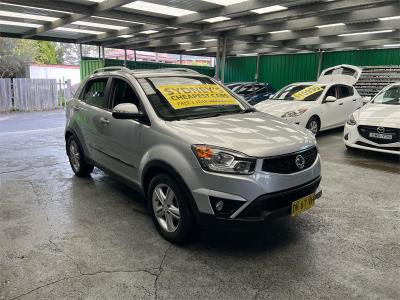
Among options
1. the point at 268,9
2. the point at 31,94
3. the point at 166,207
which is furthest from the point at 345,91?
the point at 31,94

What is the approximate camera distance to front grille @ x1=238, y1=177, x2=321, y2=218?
255cm

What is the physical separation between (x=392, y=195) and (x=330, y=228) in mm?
1517

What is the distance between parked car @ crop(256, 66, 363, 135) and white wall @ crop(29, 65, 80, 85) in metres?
18.2

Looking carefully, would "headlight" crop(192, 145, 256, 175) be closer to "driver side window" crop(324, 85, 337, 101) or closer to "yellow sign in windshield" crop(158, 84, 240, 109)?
"yellow sign in windshield" crop(158, 84, 240, 109)

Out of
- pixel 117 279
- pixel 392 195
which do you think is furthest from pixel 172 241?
pixel 392 195

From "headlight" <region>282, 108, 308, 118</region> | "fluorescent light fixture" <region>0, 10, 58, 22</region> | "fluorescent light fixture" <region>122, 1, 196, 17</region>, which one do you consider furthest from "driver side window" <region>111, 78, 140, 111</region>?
"fluorescent light fixture" <region>0, 10, 58, 22</region>

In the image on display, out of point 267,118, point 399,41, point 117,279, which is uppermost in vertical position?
point 399,41

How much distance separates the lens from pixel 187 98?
3.45 meters

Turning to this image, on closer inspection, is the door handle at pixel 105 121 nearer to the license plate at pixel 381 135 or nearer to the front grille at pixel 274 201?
the front grille at pixel 274 201

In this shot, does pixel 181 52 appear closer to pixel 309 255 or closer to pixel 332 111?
pixel 332 111

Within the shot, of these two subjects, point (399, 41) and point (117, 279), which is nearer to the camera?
point (117, 279)

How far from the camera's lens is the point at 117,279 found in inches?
98.3

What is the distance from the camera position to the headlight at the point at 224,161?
257cm

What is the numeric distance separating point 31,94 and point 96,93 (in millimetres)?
13337
